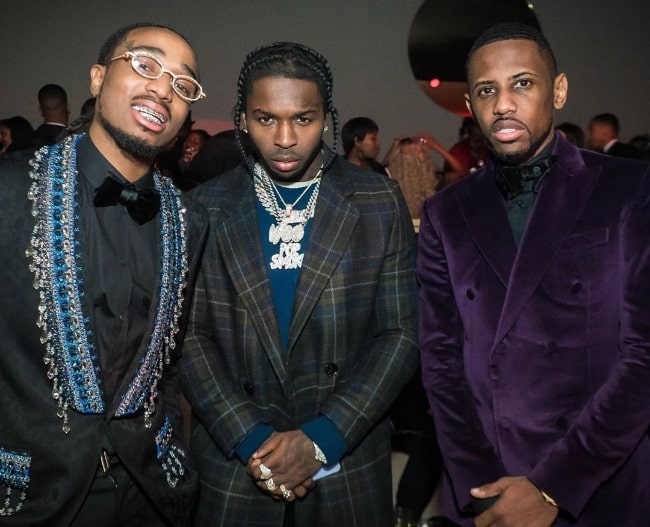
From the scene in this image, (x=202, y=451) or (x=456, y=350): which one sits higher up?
(x=456, y=350)

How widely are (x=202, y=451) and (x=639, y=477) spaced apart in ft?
4.24

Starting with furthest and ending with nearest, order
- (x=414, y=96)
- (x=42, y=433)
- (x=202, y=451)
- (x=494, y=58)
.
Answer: (x=414, y=96) < (x=202, y=451) < (x=494, y=58) < (x=42, y=433)

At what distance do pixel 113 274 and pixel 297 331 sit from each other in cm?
58

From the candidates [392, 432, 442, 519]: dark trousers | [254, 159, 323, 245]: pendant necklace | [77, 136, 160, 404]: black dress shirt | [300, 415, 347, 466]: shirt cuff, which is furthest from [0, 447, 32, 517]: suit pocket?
[392, 432, 442, 519]: dark trousers

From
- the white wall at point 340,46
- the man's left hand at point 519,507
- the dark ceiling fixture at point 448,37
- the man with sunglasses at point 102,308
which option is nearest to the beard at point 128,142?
the man with sunglasses at point 102,308

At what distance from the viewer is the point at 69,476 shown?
1.79 m

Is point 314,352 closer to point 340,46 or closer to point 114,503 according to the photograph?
point 114,503

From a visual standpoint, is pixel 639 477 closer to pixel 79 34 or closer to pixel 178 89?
pixel 178 89

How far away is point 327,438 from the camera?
2.12 m

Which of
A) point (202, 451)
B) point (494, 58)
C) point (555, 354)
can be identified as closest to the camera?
point (555, 354)

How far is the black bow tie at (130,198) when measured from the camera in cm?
191

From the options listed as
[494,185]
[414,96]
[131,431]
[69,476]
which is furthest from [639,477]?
[414,96]

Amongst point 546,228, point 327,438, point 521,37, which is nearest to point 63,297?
point 327,438

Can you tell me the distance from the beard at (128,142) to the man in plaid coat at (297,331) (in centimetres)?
37
